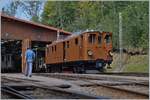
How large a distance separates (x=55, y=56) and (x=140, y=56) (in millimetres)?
10383

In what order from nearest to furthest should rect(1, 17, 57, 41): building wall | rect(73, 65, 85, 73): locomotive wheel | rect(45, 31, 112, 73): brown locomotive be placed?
rect(45, 31, 112, 73): brown locomotive → rect(73, 65, 85, 73): locomotive wheel → rect(1, 17, 57, 41): building wall

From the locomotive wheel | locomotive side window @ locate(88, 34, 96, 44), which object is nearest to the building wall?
the locomotive wheel

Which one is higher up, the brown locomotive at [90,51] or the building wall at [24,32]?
the building wall at [24,32]

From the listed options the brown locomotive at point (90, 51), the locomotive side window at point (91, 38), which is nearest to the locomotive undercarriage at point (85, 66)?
the brown locomotive at point (90, 51)

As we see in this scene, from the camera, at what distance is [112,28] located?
142ft

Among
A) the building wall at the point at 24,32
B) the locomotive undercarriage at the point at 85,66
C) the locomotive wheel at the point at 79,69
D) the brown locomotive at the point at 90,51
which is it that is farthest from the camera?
the building wall at the point at 24,32

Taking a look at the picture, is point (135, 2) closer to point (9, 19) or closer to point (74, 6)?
point (9, 19)

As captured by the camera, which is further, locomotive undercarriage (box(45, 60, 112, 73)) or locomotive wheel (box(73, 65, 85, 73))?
locomotive wheel (box(73, 65, 85, 73))

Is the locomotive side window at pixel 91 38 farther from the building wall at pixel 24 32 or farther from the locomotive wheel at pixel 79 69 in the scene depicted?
the building wall at pixel 24 32

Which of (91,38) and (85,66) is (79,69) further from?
(91,38)

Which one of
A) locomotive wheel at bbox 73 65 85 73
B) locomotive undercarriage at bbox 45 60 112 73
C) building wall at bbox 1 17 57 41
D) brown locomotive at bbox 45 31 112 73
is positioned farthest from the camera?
building wall at bbox 1 17 57 41

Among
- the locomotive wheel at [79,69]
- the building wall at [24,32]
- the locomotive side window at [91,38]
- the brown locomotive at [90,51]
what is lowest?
the locomotive wheel at [79,69]

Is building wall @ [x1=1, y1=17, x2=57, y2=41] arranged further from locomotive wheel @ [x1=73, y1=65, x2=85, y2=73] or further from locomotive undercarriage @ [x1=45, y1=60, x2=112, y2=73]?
locomotive wheel @ [x1=73, y1=65, x2=85, y2=73]

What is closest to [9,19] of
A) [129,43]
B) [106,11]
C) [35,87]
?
[129,43]
